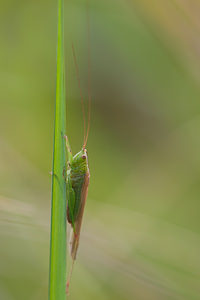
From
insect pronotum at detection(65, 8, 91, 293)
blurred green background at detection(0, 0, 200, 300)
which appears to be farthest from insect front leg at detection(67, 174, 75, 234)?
blurred green background at detection(0, 0, 200, 300)

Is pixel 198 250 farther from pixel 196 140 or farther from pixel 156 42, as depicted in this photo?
pixel 156 42

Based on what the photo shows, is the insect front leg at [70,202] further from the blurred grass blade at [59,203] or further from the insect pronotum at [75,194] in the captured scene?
the blurred grass blade at [59,203]

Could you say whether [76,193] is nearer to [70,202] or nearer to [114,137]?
[70,202]

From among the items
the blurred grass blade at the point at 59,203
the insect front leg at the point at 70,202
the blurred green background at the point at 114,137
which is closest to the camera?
the blurred grass blade at the point at 59,203

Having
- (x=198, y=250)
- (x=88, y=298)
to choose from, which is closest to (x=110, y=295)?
(x=88, y=298)

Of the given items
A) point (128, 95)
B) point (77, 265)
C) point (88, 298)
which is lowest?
point (88, 298)

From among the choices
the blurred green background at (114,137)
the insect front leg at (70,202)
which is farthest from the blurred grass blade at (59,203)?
the blurred green background at (114,137)

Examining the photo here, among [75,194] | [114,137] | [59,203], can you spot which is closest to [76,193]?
[75,194]
